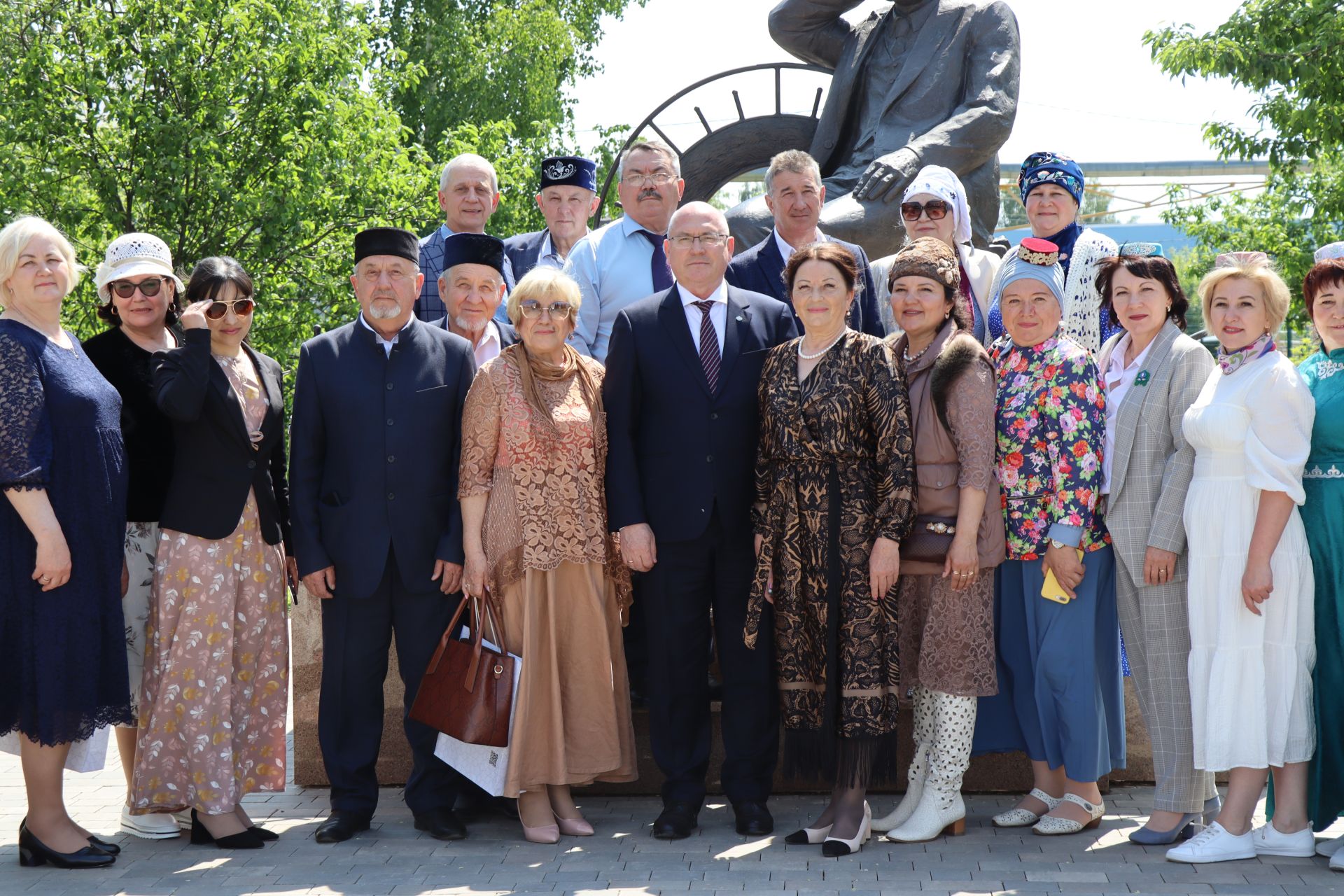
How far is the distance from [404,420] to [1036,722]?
2342 mm

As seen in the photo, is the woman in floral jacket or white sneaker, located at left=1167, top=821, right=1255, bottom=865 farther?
the woman in floral jacket

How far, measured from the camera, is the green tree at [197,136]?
11742mm

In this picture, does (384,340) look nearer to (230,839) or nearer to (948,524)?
(230,839)

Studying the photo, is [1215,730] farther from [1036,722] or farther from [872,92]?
[872,92]

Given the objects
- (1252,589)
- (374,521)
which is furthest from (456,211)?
(1252,589)

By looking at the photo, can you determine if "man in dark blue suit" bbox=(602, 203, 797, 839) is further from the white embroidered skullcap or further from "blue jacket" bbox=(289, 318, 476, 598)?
the white embroidered skullcap

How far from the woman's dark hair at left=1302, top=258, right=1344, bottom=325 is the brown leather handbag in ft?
9.24

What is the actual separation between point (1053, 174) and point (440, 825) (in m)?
3.25

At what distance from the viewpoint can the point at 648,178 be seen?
16.7 feet

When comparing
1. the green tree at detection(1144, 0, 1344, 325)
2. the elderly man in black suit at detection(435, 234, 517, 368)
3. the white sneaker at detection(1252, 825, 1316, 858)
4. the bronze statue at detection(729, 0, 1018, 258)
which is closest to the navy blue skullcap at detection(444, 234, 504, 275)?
the elderly man in black suit at detection(435, 234, 517, 368)

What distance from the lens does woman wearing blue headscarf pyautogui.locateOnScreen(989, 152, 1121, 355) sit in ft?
15.5

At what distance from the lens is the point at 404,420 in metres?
4.29

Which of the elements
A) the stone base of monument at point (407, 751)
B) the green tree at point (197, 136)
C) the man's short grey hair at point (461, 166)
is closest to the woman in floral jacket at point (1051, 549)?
the stone base of monument at point (407, 751)

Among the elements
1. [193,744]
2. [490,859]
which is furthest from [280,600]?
[490,859]
